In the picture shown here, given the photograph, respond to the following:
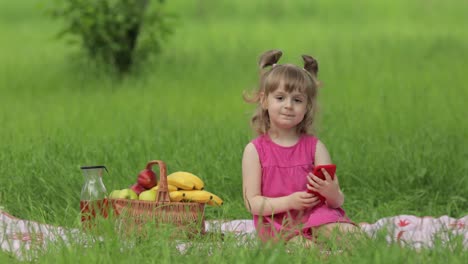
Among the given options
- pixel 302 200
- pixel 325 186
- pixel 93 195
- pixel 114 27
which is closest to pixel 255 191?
pixel 302 200

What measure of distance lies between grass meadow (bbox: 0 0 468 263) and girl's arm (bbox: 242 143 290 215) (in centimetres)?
43

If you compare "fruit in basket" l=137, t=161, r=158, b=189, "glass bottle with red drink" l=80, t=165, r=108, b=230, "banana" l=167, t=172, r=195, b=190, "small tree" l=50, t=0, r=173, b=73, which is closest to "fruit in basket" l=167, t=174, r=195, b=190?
"banana" l=167, t=172, r=195, b=190

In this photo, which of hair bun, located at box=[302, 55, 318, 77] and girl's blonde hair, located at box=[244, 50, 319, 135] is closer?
girl's blonde hair, located at box=[244, 50, 319, 135]

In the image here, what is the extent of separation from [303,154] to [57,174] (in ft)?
6.66

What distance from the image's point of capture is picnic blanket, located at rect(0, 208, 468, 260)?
14.4ft

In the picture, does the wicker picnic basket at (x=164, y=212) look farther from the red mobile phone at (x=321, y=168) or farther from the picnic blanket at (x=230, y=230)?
the red mobile phone at (x=321, y=168)

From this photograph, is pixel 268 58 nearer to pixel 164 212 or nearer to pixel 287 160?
pixel 287 160

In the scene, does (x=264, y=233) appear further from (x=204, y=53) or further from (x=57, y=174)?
(x=204, y=53)

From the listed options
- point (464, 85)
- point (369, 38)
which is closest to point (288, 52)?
point (369, 38)

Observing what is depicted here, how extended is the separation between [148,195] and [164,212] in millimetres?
318

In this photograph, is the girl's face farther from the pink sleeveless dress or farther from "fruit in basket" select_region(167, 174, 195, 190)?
"fruit in basket" select_region(167, 174, 195, 190)

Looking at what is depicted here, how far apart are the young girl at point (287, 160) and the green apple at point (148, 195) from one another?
0.55 metres

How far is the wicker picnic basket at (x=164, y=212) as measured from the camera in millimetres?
4867

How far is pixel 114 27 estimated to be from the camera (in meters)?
11.6
